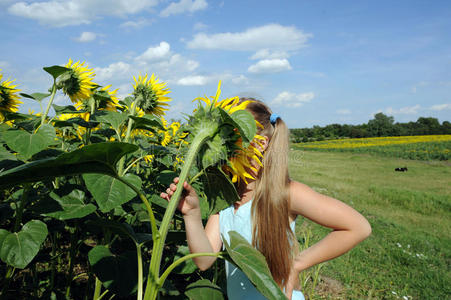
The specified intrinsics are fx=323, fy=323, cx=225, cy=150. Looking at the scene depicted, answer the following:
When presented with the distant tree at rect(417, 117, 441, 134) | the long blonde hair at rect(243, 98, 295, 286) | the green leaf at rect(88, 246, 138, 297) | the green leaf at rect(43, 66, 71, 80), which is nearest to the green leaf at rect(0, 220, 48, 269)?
the green leaf at rect(88, 246, 138, 297)

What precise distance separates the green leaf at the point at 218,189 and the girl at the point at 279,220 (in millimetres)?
365

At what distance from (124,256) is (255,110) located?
759 mm

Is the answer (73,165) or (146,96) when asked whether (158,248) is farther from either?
(146,96)

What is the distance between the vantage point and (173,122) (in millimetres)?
2969

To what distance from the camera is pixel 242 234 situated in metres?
1.49

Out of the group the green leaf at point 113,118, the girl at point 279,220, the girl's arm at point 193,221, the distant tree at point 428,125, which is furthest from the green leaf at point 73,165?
the distant tree at point 428,125

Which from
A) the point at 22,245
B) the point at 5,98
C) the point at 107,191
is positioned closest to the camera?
the point at 107,191

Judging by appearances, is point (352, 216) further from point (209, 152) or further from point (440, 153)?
point (440, 153)

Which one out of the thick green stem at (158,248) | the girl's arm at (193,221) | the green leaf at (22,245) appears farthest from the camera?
the girl's arm at (193,221)

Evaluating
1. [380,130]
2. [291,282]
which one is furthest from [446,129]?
[291,282]

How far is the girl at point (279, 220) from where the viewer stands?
127 cm

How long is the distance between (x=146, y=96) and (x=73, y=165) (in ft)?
3.67

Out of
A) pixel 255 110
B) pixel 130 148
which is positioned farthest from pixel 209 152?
pixel 255 110

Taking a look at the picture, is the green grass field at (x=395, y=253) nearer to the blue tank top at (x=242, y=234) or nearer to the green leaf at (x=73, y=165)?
the blue tank top at (x=242, y=234)
